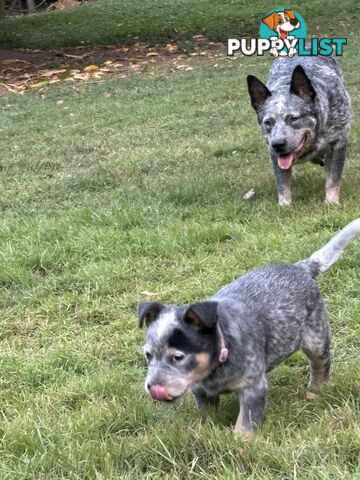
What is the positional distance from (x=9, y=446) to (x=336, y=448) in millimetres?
1438

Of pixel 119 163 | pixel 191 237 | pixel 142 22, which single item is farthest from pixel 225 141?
pixel 142 22

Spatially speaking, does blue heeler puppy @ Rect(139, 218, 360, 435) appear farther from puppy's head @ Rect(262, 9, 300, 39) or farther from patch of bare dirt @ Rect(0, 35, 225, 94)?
patch of bare dirt @ Rect(0, 35, 225, 94)

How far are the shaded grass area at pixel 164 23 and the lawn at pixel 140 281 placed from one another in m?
10.1

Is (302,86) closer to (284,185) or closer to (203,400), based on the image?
(284,185)

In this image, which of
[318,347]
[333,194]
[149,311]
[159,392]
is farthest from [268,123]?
[159,392]

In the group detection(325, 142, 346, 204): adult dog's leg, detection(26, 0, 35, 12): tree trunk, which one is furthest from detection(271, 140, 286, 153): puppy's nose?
detection(26, 0, 35, 12): tree trunk

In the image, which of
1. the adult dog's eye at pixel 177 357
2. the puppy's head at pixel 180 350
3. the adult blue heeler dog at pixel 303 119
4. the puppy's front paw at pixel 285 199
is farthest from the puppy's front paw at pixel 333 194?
the adult dog's eye at pixel 177 357

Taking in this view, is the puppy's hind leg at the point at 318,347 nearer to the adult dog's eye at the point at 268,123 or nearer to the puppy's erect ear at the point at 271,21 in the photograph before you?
the adult dog's eye at the point at 268,123

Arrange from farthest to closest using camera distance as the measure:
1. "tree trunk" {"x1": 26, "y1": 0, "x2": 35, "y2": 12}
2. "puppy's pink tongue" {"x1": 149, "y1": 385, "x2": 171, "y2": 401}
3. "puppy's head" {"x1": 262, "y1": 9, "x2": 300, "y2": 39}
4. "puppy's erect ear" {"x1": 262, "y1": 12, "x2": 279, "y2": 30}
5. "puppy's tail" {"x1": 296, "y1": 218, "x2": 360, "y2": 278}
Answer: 1. "tree trunk" {"x1": 26, "y1": 0, "x2": 35, "y2": 12}
2. "puppy's erect ear" {"x1": 262, "y1": 12, "x2": 279, "y2": 30}
3. "puppy's head" {"x1": 262, "y1": 9, "x2": 300, "y2": 39}
4. "puppy's tail" {"x1": 296, "y1": 218, "x2": 360, "y2": 278}
5. "puppy's pink tongue" {"x1": 149, "y1": 385, "x2": 171, "y2": 401}

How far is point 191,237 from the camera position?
581 centimetres

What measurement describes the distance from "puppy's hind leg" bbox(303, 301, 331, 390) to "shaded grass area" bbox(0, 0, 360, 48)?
1602cm

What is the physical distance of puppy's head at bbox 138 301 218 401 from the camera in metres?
2.87

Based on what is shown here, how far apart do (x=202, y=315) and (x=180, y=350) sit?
0.57 feet

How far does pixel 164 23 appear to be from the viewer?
2273 cm
